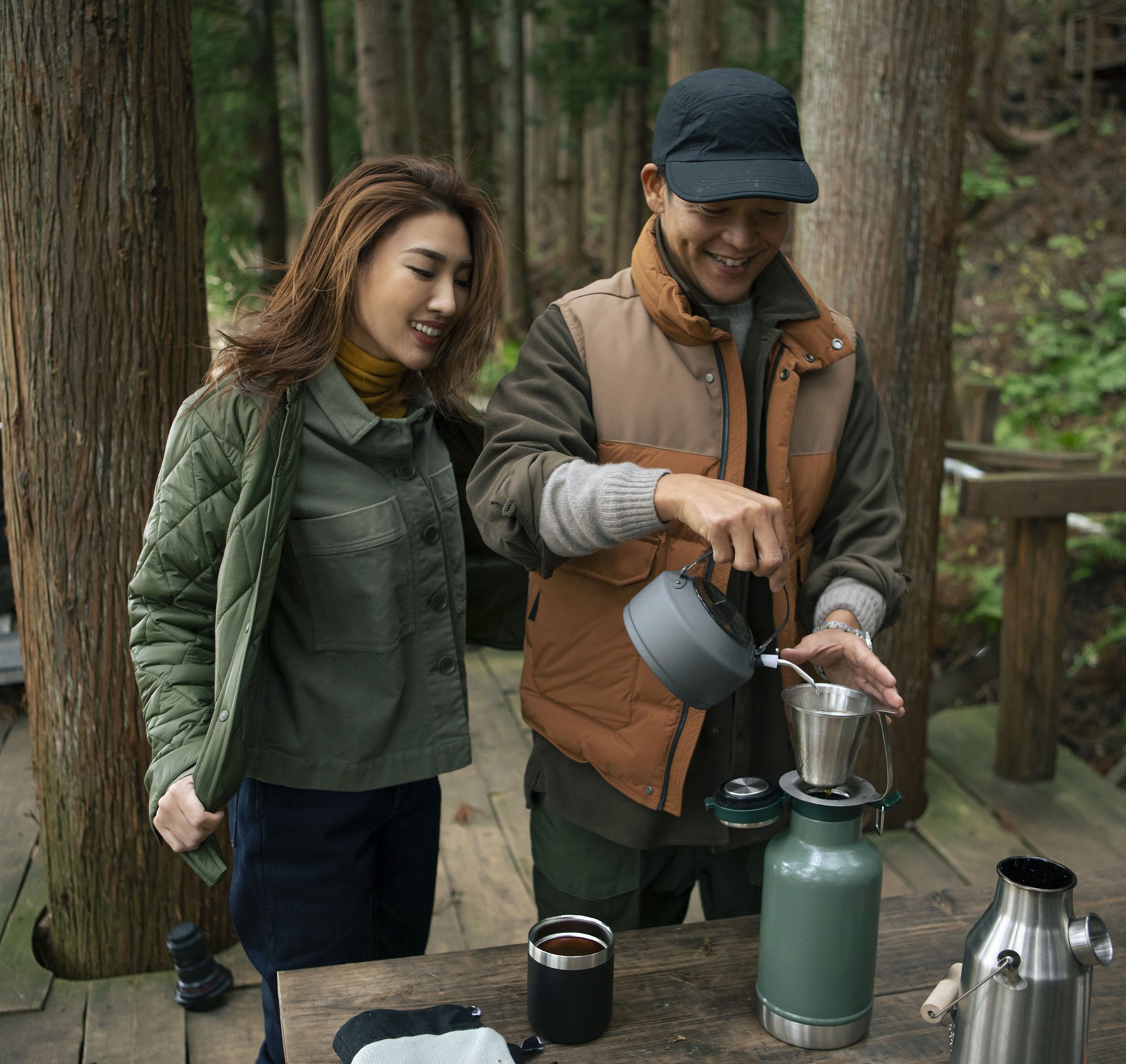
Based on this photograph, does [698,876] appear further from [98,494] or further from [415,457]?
[98,494]

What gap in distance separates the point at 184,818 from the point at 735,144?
1.48 m

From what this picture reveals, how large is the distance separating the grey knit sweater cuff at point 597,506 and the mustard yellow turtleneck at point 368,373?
20.2 inches

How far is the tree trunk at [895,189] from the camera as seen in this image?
3609 mm

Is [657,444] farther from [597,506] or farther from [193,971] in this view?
[193,971]

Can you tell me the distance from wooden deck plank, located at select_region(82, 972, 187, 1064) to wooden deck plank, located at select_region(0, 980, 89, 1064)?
26mm

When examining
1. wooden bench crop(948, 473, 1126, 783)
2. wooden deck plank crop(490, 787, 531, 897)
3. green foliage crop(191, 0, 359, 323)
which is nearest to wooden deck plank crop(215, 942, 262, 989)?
wooden deck plank crop(490, 787, 531, 897)

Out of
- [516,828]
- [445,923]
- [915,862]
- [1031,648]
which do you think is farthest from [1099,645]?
[445,923]

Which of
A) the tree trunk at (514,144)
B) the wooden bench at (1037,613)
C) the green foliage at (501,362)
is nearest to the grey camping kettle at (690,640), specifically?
the wooden bench at (1037,613)

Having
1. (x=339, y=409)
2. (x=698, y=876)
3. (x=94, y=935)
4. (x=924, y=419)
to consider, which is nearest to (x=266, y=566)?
(x=339, y=409)

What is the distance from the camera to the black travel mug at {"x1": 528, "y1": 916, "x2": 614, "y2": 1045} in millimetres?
1623

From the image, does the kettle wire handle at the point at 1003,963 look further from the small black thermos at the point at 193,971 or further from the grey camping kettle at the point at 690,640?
the small black thermos at the point at 193,971

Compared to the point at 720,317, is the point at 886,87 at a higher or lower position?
higher

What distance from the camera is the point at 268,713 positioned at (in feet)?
6.84

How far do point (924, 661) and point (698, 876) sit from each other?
209 cm
